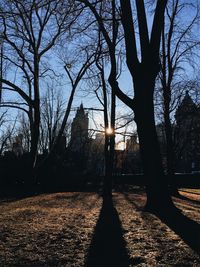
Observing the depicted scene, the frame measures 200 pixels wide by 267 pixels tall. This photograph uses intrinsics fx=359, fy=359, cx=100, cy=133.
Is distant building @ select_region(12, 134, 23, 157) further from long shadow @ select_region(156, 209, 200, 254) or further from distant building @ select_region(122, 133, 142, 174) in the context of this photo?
long shadow @ select_region(156, 209, 200, 254)

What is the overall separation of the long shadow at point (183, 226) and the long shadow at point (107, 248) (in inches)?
41.7

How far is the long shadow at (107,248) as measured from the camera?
4738mm

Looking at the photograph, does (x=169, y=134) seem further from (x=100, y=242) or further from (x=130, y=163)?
(x=130, y=163)

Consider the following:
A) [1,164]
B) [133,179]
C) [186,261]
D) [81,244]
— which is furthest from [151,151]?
[133,179]

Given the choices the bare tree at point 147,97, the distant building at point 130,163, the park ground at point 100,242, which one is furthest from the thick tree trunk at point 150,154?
the distant building at point 130,163

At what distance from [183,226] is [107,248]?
7.63ft

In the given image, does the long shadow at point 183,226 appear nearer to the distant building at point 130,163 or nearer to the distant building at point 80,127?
the distant building at point 80,127

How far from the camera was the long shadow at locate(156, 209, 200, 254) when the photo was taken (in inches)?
229

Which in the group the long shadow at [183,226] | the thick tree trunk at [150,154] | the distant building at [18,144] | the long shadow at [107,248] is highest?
the distant building at [18,144]

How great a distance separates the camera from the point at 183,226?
23.9 feet

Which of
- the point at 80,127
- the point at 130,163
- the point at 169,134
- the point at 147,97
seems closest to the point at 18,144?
the point at 130,163

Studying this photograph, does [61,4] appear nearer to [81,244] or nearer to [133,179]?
[81,244]

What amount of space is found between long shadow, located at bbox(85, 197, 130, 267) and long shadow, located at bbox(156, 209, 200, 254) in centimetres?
106

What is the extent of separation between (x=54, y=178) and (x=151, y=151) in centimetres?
1914
